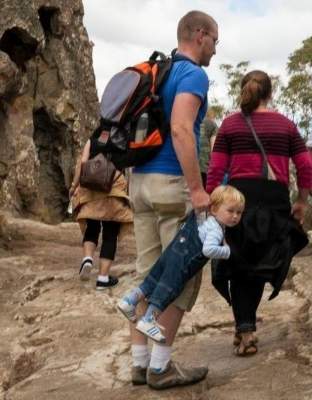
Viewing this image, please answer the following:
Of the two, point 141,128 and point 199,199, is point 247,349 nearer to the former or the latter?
point 199,199

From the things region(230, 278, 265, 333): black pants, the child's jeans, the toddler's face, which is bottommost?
region(230, 278, 265, 333): black pants

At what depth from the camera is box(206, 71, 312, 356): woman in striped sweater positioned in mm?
3980

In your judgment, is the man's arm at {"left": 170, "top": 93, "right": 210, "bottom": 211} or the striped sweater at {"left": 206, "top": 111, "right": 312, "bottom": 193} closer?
the man's arm at {"left": 170, "top": 93, "right": 210, "bottom": 211}

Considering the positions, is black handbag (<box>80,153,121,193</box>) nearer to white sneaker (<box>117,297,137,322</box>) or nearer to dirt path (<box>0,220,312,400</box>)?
dirt path (<box>0,220,312,400</box>)

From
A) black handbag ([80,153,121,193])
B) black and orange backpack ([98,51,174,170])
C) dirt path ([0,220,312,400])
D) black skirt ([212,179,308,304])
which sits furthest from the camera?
black handbag ([80,153,121,193])

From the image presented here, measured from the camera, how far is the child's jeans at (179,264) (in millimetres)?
3541

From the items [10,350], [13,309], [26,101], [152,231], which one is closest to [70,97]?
[26,101]

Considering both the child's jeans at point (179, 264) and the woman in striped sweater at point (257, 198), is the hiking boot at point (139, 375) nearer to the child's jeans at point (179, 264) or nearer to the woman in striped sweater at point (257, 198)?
the child's jeans at point (179, 264)

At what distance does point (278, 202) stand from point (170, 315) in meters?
0.97

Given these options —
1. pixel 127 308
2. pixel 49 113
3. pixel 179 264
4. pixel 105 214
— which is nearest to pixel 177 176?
pixel 179 264

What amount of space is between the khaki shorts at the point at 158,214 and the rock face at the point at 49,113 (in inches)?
312

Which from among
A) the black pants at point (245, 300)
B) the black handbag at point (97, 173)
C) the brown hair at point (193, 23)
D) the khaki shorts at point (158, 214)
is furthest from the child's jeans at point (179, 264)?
the black handbag at point (97, 173)

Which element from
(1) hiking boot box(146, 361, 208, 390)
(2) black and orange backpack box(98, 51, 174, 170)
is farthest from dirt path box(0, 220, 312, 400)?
(2) black and orange backpack box(98, 51, 174, 170)

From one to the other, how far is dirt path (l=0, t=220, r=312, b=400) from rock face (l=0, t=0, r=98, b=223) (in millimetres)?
5414
